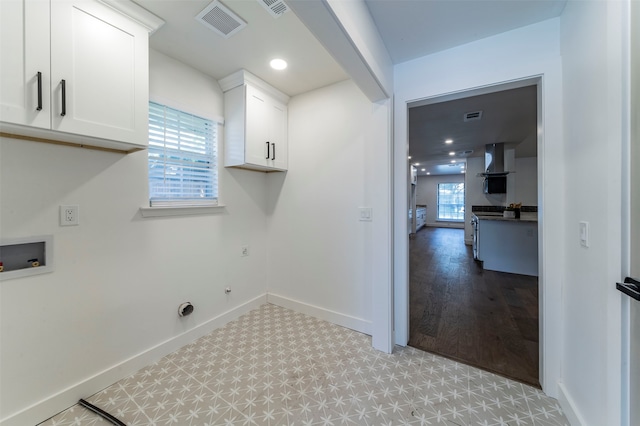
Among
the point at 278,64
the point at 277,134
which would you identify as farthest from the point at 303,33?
the point at 277,134

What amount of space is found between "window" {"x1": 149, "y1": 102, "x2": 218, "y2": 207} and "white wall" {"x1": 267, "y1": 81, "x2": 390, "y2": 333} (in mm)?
768

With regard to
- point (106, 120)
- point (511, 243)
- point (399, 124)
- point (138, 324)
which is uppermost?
point (399, 124)

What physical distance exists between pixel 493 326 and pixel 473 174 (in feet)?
17.9

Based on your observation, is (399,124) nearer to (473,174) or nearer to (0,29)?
(0,29)

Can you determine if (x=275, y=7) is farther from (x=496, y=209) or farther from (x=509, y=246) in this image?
(x=496, y=209)

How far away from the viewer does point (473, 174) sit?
268 inches

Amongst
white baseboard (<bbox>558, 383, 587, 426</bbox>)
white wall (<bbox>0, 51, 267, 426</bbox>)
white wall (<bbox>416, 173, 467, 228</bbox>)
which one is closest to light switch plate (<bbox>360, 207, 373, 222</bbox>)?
white wall (<bbox>0, 51, 267, 426</bbox>)

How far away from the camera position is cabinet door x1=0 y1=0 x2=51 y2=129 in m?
1.10

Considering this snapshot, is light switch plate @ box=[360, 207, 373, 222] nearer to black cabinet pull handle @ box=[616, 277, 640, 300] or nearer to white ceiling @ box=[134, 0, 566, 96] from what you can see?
white ceiling @ box=[134, 0, 566, 96]

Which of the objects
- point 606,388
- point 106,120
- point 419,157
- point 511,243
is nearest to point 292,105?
point 106,120

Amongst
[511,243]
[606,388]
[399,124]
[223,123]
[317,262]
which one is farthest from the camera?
[511,243]

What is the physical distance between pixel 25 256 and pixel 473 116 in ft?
15.8

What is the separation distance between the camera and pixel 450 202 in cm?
1158

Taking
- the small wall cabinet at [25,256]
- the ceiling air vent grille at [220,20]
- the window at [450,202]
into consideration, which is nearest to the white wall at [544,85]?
the ceiling air vent grille at [220,20]
